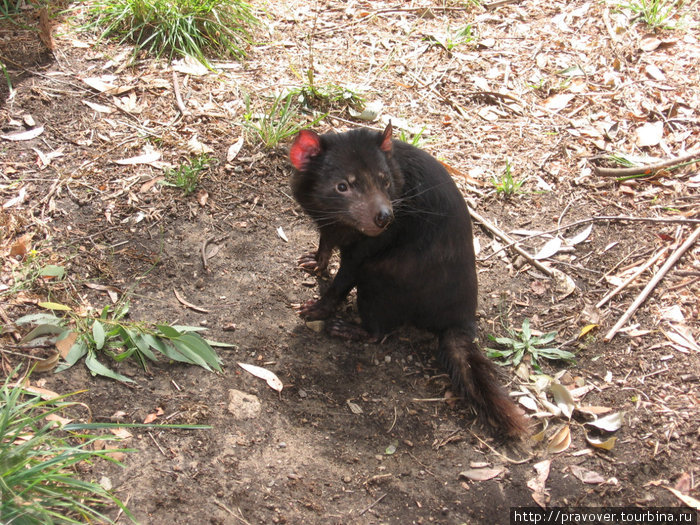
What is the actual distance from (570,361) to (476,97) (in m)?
2.61

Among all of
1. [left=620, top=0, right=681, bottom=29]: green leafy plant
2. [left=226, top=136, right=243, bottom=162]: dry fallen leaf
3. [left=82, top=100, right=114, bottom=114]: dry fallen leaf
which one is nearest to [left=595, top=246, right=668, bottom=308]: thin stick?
[left=226, top=136, right=243, bottom=162]: dry fallen leaf

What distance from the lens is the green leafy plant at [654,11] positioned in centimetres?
560

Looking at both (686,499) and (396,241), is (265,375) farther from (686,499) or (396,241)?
(686,499)

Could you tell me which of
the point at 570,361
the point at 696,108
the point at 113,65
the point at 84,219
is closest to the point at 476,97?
the point at 696,108

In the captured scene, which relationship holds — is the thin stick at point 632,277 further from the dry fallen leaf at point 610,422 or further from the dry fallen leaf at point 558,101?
the dry fallen leaf at point 558,101

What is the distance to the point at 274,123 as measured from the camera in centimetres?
449

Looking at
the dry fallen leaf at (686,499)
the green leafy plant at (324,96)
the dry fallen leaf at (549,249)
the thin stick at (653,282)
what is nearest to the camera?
the dry fallen leaf at (686,499)

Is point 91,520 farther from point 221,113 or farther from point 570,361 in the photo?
point 221,113

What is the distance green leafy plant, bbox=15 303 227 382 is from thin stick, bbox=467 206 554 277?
2157mm

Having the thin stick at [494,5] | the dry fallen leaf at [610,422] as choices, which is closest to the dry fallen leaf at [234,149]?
the dry fallen leaf at [610,422]

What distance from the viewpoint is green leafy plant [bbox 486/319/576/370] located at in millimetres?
3510

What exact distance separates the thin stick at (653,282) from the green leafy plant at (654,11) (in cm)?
261

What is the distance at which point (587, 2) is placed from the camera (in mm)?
5996

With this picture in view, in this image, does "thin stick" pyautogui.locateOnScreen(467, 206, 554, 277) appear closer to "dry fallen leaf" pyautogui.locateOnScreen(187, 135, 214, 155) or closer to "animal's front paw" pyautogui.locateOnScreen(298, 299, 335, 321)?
"animal's front paw" pyautogui.locateOnScreen(298, 299, 335, 321)
